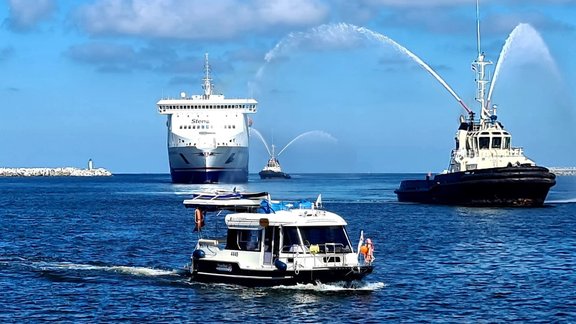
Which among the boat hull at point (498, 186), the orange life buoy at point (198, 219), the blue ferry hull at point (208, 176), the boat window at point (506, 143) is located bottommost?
the orange life buoy at point (198, 219)

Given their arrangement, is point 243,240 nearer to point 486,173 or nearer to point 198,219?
point 198,219

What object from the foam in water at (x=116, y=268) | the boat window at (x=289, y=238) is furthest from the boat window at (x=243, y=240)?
the foam in water at (x=116, y=268)

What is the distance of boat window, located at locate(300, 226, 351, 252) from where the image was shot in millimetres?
37750

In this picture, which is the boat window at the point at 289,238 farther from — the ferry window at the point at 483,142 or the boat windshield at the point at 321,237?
the ferry window at the point at 483,142

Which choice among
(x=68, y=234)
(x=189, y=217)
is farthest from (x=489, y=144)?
(x=68, y=234)

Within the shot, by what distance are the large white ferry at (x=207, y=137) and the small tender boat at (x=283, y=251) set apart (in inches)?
5124

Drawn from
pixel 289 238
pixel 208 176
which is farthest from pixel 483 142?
pixel 208 176

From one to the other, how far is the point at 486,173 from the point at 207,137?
93.8 meters

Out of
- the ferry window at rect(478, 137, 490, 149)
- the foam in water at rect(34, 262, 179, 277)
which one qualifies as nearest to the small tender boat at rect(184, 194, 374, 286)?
the foam in water at rect(34, 262, 179, 277)

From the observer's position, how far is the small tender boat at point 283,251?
37.1 metres

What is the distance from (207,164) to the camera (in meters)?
169

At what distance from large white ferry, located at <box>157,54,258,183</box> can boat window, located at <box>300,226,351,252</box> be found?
13193 centimetres

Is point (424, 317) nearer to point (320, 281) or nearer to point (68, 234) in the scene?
point (320, 281)

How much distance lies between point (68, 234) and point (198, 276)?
29978 millimetres
